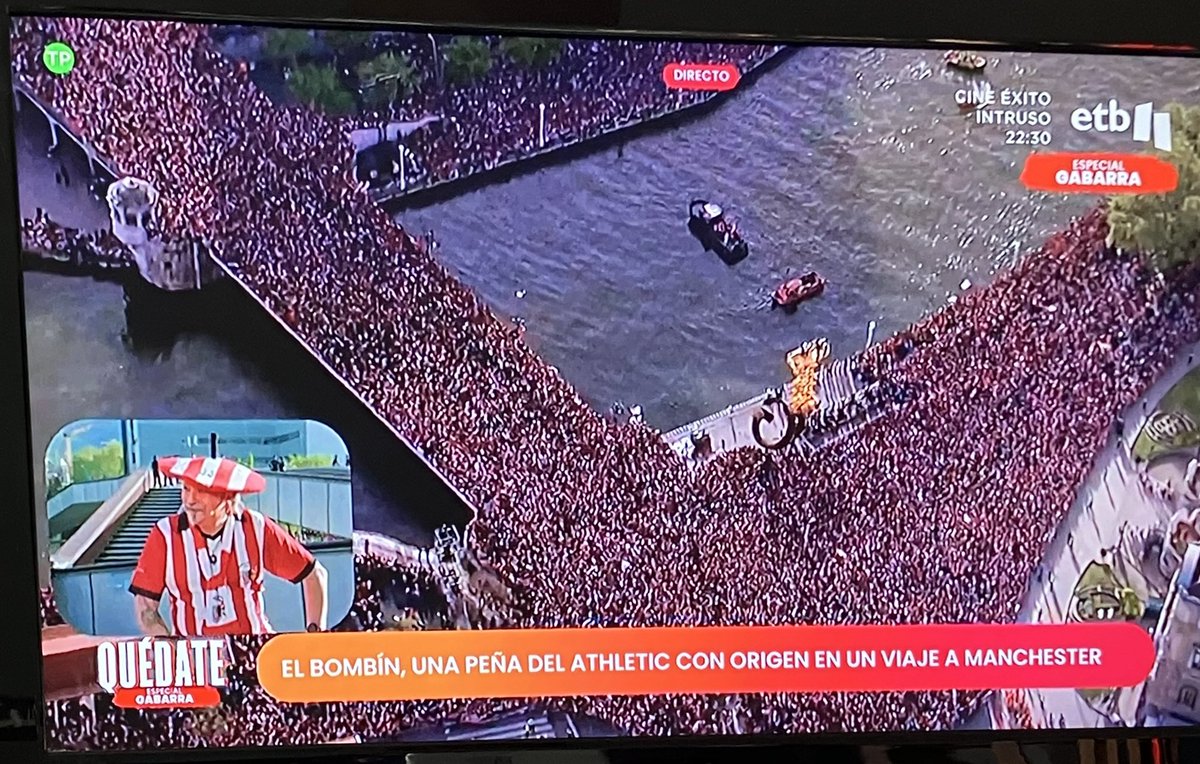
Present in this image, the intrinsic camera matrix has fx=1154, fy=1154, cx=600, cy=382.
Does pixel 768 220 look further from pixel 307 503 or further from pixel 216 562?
pixel 216 562

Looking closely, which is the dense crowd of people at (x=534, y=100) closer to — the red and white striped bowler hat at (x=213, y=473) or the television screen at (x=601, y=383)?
the television screen at (x=601, y=383)

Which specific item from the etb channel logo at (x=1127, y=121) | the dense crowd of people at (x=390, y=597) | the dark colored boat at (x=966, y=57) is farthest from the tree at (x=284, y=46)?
the etb channel logo at (x=1127, y=121)

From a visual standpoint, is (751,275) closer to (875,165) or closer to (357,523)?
(875,165)

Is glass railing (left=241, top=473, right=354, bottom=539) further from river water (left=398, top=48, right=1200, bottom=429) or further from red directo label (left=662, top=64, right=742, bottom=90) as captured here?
red directo label (left=662, top=64, right=742, bottom=90)

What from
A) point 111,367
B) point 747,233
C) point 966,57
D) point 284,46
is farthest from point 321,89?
point 966,57

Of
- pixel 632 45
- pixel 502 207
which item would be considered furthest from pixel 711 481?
pixel 632 45
